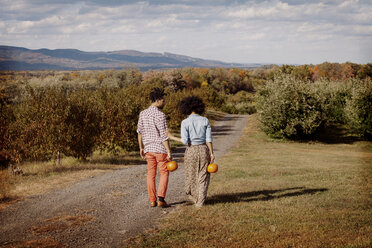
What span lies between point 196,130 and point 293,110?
27783mm

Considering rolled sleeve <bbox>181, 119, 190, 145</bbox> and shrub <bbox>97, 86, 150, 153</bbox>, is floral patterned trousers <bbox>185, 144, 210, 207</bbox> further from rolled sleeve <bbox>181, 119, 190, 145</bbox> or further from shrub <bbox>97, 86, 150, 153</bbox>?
shrub <bbox>97, 86, 150, 153</bbox>

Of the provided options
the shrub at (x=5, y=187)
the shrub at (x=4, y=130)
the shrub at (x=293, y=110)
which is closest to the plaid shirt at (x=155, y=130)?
the shrub at (x=5, y=187)

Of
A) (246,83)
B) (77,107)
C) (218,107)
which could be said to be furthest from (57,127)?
(246,83)

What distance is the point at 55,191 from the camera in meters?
9.42

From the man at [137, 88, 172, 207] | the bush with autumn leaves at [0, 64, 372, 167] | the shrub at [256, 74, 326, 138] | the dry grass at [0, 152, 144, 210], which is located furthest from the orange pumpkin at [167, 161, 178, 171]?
the shrub at [256, 74, 326, 138]

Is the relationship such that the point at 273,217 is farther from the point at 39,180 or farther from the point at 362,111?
the point at 362,111

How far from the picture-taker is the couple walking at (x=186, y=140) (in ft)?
23.2

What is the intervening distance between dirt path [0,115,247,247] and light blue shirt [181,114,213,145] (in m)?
1.69

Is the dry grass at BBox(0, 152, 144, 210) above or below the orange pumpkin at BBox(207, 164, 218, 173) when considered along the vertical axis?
below

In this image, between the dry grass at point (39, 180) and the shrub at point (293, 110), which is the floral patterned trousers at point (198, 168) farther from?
the shrub at point (293, 110)

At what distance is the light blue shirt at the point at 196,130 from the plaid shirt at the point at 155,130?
1.40ft

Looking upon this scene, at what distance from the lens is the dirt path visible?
5559 millimetres

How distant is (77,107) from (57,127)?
4.81ft

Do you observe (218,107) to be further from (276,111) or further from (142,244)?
(142,244)
